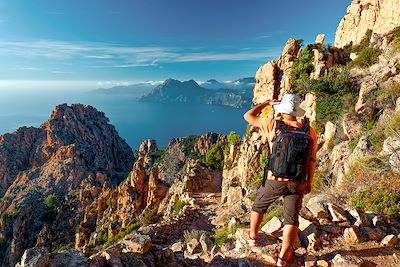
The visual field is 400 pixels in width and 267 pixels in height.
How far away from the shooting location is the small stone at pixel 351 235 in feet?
18.2

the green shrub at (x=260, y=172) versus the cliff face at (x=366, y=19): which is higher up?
the cliff face at (x=366, y=19)

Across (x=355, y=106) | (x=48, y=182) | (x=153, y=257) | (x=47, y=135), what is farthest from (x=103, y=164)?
(x=153, y=257)

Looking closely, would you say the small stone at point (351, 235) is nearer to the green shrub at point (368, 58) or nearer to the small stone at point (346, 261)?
the small stone at point (346, 261)

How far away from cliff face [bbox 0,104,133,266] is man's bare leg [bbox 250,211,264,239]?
49793 mm

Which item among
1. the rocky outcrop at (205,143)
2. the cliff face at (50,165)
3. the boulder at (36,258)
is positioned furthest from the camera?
the rocky outcrop at (205,143)

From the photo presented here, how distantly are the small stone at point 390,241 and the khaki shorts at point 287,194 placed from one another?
75.4 inches

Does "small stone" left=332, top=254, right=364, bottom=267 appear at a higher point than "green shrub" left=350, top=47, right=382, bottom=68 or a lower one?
lower

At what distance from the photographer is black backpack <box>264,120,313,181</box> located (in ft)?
13.7

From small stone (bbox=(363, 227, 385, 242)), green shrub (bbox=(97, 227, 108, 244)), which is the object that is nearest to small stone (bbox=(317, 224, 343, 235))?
small stone (bbox=(363, 227, 385, 242))

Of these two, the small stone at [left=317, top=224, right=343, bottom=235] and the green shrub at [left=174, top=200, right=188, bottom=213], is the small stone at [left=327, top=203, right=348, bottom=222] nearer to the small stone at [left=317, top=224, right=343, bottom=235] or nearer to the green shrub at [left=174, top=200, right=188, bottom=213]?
the small stone at [left=317, top=224, right=343, bottom=235]

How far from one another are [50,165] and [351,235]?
2863 inches

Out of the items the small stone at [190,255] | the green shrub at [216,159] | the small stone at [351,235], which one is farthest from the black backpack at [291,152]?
the green shrub at [216,159]

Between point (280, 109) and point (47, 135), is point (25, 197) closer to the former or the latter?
point (47, 135)

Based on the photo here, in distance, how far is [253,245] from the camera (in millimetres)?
5324
